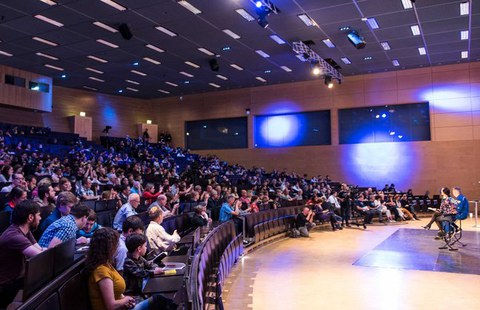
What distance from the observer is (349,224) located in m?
13.4

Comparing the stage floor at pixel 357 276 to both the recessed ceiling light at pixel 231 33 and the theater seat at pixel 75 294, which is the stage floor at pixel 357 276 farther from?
the recessed ceiling light at pixel 231 33

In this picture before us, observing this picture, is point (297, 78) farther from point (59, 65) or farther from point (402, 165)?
Answer: point (59, 65)

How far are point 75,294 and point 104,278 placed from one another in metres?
0.21

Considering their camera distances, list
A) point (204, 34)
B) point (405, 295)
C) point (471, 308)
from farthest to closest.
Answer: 1. point (204, 34)
2. point (405, 295)
3. point (471, 308)

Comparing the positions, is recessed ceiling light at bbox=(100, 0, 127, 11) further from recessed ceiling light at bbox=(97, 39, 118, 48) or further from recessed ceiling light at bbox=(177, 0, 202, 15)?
recessed ceiling light at bbox=(97, 39, 118, 48)

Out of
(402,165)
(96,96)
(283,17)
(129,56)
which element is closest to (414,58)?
(402,165)

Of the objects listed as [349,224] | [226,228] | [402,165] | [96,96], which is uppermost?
[96,96]

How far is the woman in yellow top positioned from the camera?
263 cm

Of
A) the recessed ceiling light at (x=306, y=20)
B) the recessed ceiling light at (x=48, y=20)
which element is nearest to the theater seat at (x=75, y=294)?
the recessed ceiling light at (x=306, y=20)

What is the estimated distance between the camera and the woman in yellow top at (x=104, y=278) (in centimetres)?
263

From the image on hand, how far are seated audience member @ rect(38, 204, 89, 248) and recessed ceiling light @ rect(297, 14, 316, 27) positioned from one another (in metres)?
9.50

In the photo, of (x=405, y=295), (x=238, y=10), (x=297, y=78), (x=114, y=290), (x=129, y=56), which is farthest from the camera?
(x=297, y=78)

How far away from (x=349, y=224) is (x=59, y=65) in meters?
13.2

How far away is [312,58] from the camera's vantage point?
14.5 meters
